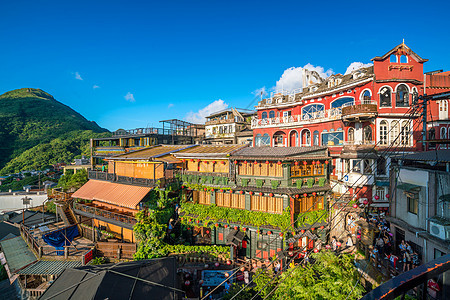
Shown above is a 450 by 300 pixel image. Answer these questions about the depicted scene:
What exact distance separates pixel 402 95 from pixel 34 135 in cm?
11340

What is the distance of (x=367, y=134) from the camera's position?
2525 centimetres

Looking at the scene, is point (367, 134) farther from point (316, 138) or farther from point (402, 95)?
point (316, 138)

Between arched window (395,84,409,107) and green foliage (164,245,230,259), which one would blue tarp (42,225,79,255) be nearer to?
green foliage (164,245,230,259)

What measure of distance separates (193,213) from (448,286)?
22581 mm

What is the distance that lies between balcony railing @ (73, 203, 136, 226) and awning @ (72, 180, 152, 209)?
1289 millimetres

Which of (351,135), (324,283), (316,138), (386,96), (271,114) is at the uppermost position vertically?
(271,114)

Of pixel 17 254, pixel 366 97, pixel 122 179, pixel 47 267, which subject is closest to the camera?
pixel 47 267

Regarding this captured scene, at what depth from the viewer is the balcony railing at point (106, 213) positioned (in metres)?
22.2

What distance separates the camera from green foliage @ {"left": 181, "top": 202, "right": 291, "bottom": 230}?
2082 centimetres

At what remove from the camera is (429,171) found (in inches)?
558

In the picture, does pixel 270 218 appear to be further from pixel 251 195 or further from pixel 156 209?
pixel 156 209

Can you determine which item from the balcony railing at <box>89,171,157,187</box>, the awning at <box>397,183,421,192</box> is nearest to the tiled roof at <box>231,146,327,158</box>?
the awning at <box>397,183,421,192</box>

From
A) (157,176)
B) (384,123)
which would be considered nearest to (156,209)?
(157,176)

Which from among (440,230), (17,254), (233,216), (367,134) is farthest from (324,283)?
(17,254)
